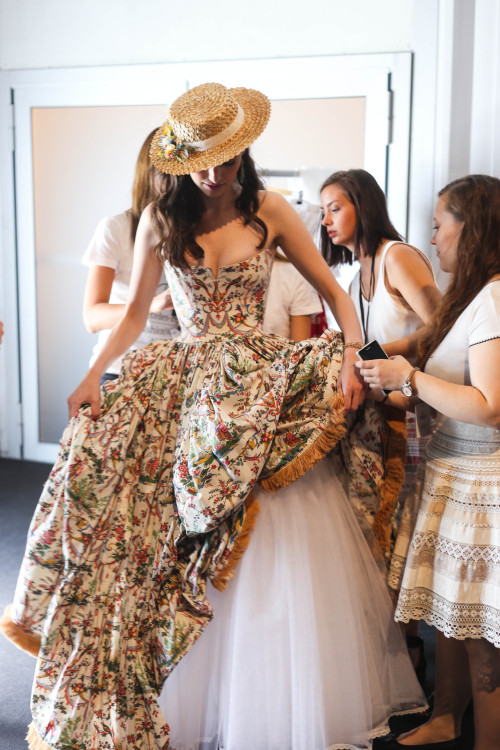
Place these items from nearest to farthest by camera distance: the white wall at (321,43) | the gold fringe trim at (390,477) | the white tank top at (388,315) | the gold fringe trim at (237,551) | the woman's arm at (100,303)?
the gold fringe trim at (237,551) → the gold fringe trim at (390,477) → the white tank top at (388,315) → the woman's arm at (100,303) → the white wall at (321,43)

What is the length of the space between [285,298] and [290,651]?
142 cm

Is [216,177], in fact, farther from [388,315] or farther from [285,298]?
[285,298]

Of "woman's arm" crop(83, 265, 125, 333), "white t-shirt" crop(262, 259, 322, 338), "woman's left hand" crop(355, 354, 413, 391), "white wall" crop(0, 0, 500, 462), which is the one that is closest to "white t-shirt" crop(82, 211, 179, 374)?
"woman's arm" crop(83, 265, 125, 333)

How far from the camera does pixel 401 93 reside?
370 cm

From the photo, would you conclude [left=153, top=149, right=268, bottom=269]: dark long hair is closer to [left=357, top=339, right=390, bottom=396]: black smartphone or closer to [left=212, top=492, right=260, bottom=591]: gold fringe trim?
[left=357, top=339, right=390, bottom=396]: black smartphone

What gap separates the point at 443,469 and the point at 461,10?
2303 mm

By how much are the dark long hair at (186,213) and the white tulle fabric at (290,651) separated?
68 centimetres

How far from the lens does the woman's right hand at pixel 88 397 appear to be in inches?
73.1

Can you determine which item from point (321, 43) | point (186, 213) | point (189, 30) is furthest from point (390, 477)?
point (189, 30)

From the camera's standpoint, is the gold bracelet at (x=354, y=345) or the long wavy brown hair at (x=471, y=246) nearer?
the long wavy brown hair at (x=471, y=246)

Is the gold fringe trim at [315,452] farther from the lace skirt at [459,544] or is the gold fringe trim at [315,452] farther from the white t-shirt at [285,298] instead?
the white t-shirt at [285,298]

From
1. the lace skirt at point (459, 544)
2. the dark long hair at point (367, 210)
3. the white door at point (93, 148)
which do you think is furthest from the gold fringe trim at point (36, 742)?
the white door at point (93, 148)

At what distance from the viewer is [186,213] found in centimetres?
199

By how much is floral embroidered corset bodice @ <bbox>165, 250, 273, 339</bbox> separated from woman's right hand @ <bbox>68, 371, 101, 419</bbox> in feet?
1.05
